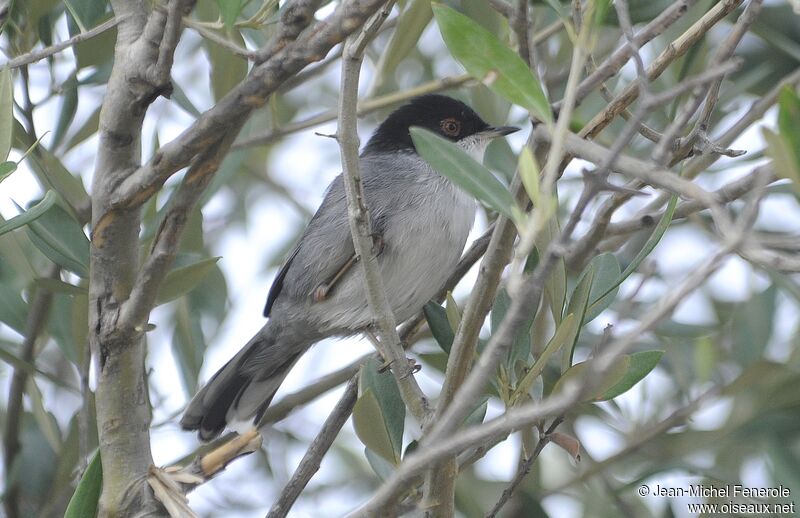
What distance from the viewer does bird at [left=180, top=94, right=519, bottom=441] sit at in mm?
4484

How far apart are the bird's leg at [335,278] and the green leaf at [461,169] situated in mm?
2363

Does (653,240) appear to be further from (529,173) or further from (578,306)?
(529,173)

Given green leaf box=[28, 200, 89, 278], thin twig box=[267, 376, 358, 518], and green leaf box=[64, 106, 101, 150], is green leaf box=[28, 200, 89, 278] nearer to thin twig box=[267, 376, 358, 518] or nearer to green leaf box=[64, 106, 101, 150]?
green leaf box=[64, 106, 101, 150]

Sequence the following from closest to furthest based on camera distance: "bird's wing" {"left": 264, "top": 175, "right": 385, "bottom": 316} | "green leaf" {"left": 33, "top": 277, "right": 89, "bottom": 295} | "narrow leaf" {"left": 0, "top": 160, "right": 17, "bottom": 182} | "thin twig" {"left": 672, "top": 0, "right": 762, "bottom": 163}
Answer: "thin twig" {"left": 672, "top": 0, "right": 762, "bottom": 163}, "narrow leaf" {"left": 0, "top": 160, "right": 17, "bottom": 182}, "green leaf" {"left": 33, "top": 277, "right": 89, "bottom": 295}, "bird's wing" {"left": 264, "top": 175, "right": 385, "bottom": 316}

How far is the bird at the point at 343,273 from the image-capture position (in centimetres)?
448

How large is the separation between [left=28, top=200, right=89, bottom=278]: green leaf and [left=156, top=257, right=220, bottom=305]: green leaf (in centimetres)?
28

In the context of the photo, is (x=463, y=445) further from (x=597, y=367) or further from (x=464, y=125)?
(x=464, y=125)

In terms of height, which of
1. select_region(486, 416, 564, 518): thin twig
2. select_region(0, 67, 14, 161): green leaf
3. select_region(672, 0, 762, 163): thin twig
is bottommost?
select_region(486, 416, 564, 518): thin twig

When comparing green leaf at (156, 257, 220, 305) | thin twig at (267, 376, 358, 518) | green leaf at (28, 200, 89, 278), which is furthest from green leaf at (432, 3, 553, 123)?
green leaf at (28, 200, 89, 278)

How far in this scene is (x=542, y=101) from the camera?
1940mm

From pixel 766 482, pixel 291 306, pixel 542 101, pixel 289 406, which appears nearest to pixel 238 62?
pixel 291 306

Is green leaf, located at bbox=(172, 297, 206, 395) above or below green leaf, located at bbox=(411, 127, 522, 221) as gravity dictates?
above

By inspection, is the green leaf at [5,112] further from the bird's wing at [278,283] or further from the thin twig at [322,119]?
the bird's wing at [278,283]

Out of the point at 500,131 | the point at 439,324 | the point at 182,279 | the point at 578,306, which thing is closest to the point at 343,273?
the point at 500,131
